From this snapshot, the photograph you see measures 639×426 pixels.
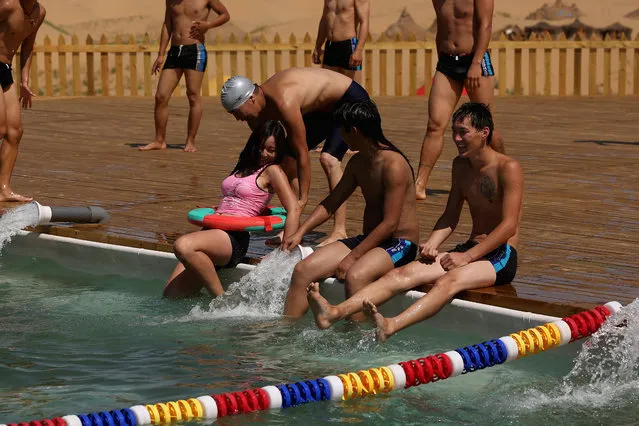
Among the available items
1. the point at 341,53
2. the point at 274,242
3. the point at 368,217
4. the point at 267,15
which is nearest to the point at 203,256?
the point at 274,242

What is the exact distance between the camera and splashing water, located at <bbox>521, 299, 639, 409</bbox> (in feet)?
18.7

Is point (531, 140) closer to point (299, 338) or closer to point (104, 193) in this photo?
point (104, 193)

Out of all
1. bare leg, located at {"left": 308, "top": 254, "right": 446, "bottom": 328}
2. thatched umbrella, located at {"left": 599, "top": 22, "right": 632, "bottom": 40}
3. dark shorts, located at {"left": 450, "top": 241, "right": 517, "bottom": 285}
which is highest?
dark shorts, located at {"left": 450, "top": 241, "right": 517, "bottom": 285}

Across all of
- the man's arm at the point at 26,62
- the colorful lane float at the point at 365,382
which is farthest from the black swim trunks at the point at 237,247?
the man's arm at the point at 26,62

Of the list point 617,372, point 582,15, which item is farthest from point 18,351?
point 582,15

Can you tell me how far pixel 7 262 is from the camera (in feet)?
29.7

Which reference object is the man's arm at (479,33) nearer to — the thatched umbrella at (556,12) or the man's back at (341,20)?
the man's back at (341,20)

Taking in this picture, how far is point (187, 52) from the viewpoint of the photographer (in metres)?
13.5

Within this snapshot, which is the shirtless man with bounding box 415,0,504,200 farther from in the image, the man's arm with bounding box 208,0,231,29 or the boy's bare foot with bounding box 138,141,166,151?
the boy's bare foot with bounding box 138,141,166,151

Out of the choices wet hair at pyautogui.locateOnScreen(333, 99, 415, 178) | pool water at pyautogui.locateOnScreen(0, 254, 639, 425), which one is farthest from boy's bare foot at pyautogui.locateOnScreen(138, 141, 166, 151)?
wet hair at pyautogui.locateOnScreen(333, 99, 415, 178)

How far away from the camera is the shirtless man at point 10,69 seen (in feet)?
32.0

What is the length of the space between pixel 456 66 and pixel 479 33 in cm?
36

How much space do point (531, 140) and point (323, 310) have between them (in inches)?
350

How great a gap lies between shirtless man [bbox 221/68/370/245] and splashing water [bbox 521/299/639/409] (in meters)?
2.32
